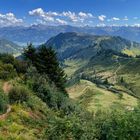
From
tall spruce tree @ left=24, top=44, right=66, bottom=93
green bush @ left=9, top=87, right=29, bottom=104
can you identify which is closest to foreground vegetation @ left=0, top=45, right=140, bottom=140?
green bush @ left=9, top=87, right=29, bottom=104

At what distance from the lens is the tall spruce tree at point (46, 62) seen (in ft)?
221

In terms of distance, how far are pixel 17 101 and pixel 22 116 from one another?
493 centimetres

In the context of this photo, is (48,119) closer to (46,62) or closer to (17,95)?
(17,95)

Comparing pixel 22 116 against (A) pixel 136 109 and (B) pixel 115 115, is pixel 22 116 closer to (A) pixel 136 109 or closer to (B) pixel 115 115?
(B) pixel 115 115

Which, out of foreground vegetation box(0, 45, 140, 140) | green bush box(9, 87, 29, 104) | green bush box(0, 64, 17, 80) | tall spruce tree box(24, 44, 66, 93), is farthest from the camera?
tall spruce tree box(24, 44, 66, 93)

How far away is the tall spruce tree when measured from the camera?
221 ft

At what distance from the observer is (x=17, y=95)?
4253 centimetres

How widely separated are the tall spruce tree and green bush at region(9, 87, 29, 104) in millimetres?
23567

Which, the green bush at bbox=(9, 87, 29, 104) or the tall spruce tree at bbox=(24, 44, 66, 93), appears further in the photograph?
the tall spruce tree at bbox=(24, 44, 66, 93)

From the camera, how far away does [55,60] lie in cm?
6812

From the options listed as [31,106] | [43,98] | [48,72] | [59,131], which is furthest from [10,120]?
[48,72]

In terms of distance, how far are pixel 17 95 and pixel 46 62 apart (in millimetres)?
25500

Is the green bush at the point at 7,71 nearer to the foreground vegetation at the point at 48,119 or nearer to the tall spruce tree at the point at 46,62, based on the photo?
the foreground vegetation at the point at 48,119

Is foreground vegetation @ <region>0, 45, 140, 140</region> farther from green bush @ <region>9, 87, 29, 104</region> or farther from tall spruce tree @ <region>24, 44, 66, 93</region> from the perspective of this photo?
tall spruce tree @ <region>24, 44, 66, 93</region>
